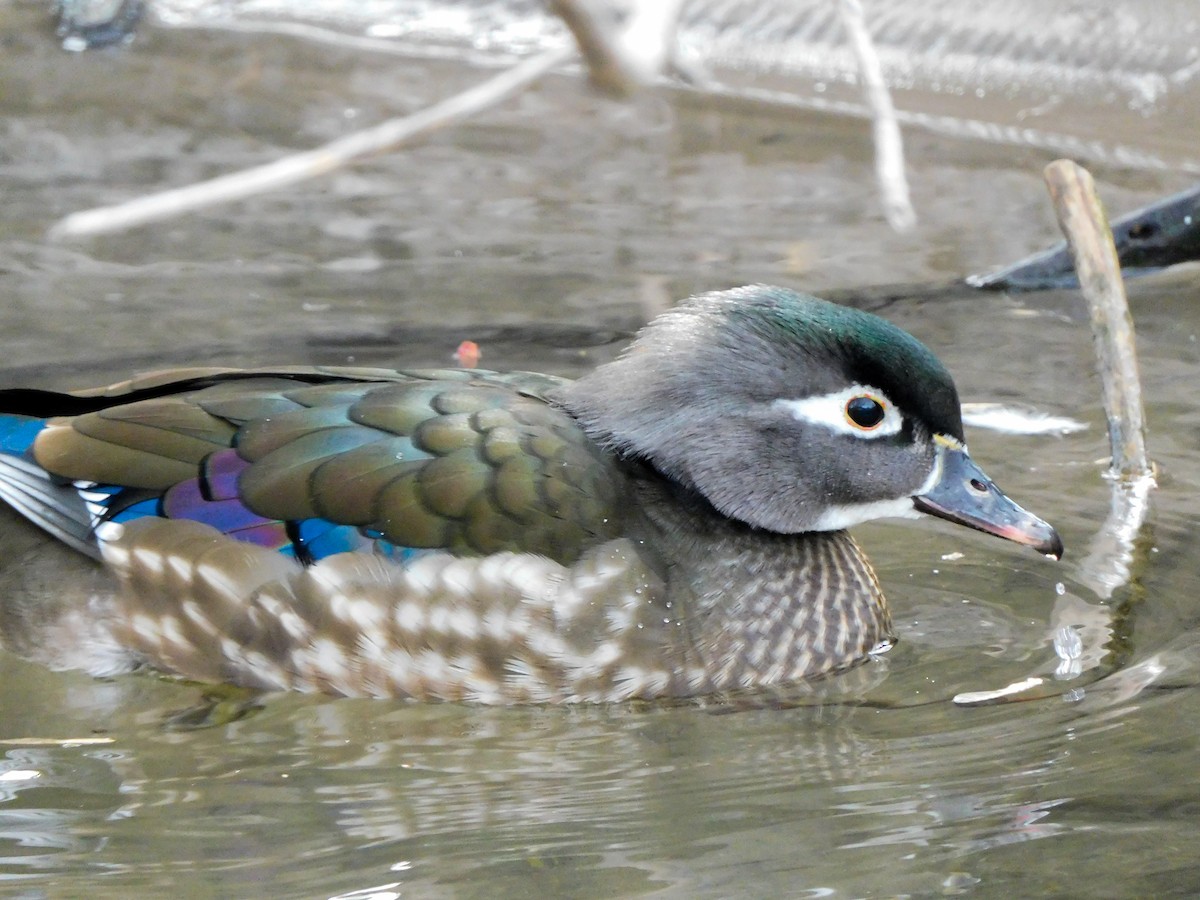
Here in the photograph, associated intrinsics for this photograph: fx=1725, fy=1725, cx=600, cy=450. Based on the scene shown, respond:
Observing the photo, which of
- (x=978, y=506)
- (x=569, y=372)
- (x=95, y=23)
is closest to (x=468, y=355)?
(x=569, y=372)

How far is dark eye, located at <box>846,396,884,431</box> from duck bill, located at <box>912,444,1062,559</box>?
180 millimetres

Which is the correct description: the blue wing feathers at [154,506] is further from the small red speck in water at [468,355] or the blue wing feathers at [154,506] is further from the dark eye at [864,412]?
the small red speck in water at [468,355]

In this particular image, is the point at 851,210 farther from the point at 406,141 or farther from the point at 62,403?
the point at 406,141

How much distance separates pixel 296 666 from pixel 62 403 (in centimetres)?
89

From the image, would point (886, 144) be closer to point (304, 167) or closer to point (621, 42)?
point (621, 42)

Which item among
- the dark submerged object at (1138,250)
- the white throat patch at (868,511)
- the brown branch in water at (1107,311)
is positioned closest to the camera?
the white throat patch at (868,511)

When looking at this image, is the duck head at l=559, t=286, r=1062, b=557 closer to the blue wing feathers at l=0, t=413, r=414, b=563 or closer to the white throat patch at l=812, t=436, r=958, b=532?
the white throat patch at l=812, t=436, r=958, b=532

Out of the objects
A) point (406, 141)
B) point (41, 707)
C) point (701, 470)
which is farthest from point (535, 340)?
point (406, 141)

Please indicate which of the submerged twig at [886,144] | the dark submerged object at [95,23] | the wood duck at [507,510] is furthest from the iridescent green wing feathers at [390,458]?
the dark submerged object at [95,23]

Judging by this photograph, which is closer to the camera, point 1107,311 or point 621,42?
point 621,42

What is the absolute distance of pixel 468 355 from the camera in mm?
5680

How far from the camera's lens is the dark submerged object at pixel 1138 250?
6409 millimetres

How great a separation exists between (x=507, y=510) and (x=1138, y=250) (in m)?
3.66

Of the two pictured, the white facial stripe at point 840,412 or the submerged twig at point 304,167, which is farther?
the white facial stripe at point 840,412
